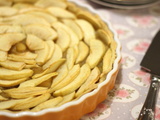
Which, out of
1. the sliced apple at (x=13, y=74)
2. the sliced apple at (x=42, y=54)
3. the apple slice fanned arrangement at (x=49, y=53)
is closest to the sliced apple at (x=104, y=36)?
the apple slice fanned arrangement at (x=49, y=53)

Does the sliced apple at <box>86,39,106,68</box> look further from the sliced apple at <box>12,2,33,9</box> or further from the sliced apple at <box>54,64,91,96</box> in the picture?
the sliced apple at <box>12,2,33,9</box>

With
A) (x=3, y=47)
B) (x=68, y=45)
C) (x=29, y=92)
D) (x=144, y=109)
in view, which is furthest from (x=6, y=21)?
(x=144, y=109)

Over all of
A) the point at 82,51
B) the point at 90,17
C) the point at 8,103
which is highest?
the point at 90,17

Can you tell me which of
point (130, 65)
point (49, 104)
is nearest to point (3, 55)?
point (49, 104)

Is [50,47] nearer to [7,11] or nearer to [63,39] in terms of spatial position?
[63,39]

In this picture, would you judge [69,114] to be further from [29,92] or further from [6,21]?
[6,21]

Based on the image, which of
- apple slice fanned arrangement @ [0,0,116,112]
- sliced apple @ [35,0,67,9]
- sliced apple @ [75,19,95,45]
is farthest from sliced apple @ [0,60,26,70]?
sliced apple @ [35,0,67,9]

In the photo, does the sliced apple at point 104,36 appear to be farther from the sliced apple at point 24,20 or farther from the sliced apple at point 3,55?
the sliced apple at point 3,55
